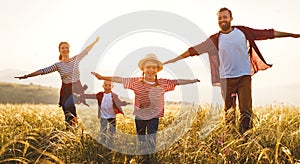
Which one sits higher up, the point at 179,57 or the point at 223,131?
the point at 179,57

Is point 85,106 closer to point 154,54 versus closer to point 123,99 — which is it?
point 123,99

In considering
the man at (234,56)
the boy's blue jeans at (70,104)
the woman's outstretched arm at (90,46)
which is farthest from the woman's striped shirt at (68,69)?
the man at (234,56)

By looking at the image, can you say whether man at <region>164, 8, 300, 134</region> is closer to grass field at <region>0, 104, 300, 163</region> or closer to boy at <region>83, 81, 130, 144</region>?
grass field at <region>0, 104, 300, 163</region>

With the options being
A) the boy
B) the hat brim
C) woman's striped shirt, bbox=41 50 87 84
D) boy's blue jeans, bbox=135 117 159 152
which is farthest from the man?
woman's striped shirt, bbox=41 50 87 84

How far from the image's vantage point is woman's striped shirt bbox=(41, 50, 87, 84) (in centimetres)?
713

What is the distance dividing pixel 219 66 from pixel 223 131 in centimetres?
160

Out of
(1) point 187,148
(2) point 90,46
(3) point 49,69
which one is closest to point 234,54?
(1) point 187,148

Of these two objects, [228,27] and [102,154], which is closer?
[102,154]

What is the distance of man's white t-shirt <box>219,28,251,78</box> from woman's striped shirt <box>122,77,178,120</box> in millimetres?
942

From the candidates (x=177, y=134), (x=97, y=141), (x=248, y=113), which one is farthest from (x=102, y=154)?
(x=248, y=113)

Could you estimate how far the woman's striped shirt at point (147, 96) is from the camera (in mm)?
5668

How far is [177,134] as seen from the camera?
5340mm

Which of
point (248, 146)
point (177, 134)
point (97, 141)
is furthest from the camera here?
point (177, 134)

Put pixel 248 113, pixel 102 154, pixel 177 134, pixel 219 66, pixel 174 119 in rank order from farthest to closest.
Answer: pixel 174 119, pixel 219 66, pixel 248 113, pixel 177 134, pixel 102 154
